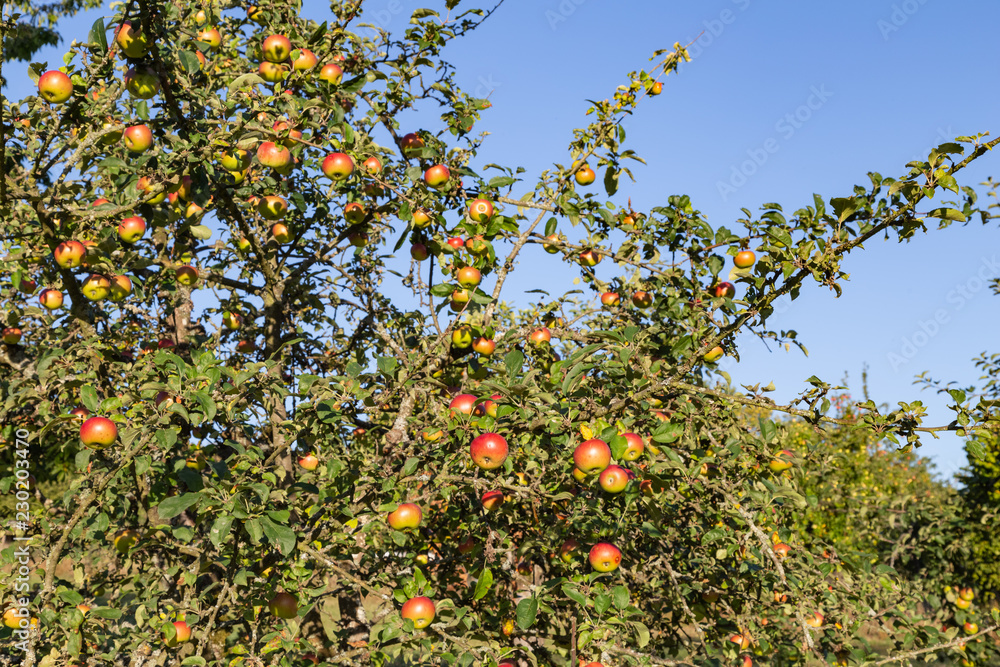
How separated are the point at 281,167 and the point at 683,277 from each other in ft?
8.06

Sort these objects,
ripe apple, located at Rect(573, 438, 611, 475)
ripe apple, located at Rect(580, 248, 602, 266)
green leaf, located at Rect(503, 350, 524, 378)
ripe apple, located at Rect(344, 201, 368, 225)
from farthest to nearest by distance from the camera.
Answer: ripe apple, located at Rect(580, 248, 602, 266) → ripe apple, located at Rect(344, 201, 368, 225) → green leaf, located at Rect(503, 350, 524, 378) → ripe apple, located at Rect(573, 438, 611, 475)

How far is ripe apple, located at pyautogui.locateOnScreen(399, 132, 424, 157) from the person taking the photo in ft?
11.7

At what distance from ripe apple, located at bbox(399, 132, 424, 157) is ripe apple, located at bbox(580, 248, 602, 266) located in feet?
4.01

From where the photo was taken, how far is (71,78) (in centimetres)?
320

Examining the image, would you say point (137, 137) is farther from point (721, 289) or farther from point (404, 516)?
point (721, 289)

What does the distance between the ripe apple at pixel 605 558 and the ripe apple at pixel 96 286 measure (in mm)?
2980

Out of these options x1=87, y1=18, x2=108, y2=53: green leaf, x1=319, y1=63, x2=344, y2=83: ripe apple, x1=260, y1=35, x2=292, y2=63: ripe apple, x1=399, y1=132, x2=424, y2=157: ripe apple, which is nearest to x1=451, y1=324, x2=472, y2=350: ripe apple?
x1=399, y1=132, x2=424, y2=157: ripe apple

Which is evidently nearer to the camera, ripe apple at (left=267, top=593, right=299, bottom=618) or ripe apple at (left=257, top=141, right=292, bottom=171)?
ripe apple at (left=267, top=593, right=299, bottom=618)

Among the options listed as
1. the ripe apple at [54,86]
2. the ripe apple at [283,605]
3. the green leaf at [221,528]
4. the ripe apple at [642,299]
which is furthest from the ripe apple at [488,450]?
the ripe apple at [54,86]

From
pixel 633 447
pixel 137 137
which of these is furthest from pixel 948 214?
pixel 137 137

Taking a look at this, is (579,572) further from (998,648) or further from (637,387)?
(998,648)

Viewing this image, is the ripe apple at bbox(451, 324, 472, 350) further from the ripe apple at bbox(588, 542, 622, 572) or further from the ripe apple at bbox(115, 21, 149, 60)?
the ripe apple at bbox(115, 21, 149, 60)

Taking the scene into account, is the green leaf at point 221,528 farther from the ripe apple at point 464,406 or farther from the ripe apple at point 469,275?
the ripe apple at point 469,275

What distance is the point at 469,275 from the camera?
3369mm
